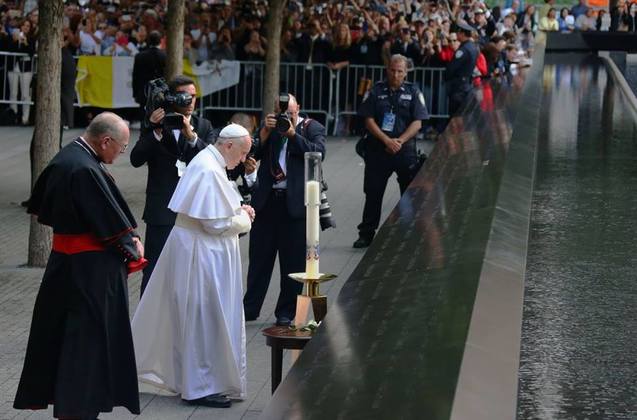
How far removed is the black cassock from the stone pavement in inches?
27.8

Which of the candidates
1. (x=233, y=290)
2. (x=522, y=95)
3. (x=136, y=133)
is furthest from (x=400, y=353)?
(x=136, y=133)

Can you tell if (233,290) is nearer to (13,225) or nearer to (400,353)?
(400,353)

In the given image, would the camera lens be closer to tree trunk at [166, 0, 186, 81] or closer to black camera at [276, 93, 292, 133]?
black camera at [276, 93, 292, 133]

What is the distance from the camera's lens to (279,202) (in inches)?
401

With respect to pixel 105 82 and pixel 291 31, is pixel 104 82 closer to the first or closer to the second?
pixel 105 82

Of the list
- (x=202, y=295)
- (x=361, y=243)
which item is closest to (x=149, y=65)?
(x=361, y=243)

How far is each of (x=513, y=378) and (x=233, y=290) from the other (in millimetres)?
4658

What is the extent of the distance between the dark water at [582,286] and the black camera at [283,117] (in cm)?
175

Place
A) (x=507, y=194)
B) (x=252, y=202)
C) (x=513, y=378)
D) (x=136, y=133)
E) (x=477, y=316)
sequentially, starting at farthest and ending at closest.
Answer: (x=136, y=133)
(x=252, y=202)
(x=507, y=194)
(x=477, y=316)
(x=513, y=378)

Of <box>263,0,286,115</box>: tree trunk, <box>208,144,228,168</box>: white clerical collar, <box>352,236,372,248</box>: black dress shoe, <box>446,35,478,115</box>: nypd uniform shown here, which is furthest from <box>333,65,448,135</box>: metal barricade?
<box>208,144,228,168</box>: white clerical collar

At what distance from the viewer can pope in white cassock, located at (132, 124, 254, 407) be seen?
799 centimetres

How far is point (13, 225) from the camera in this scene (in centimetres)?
1516

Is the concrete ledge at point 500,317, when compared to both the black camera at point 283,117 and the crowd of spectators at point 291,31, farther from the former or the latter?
the crowd of spectators at point 291,31

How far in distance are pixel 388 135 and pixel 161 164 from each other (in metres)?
4.76
